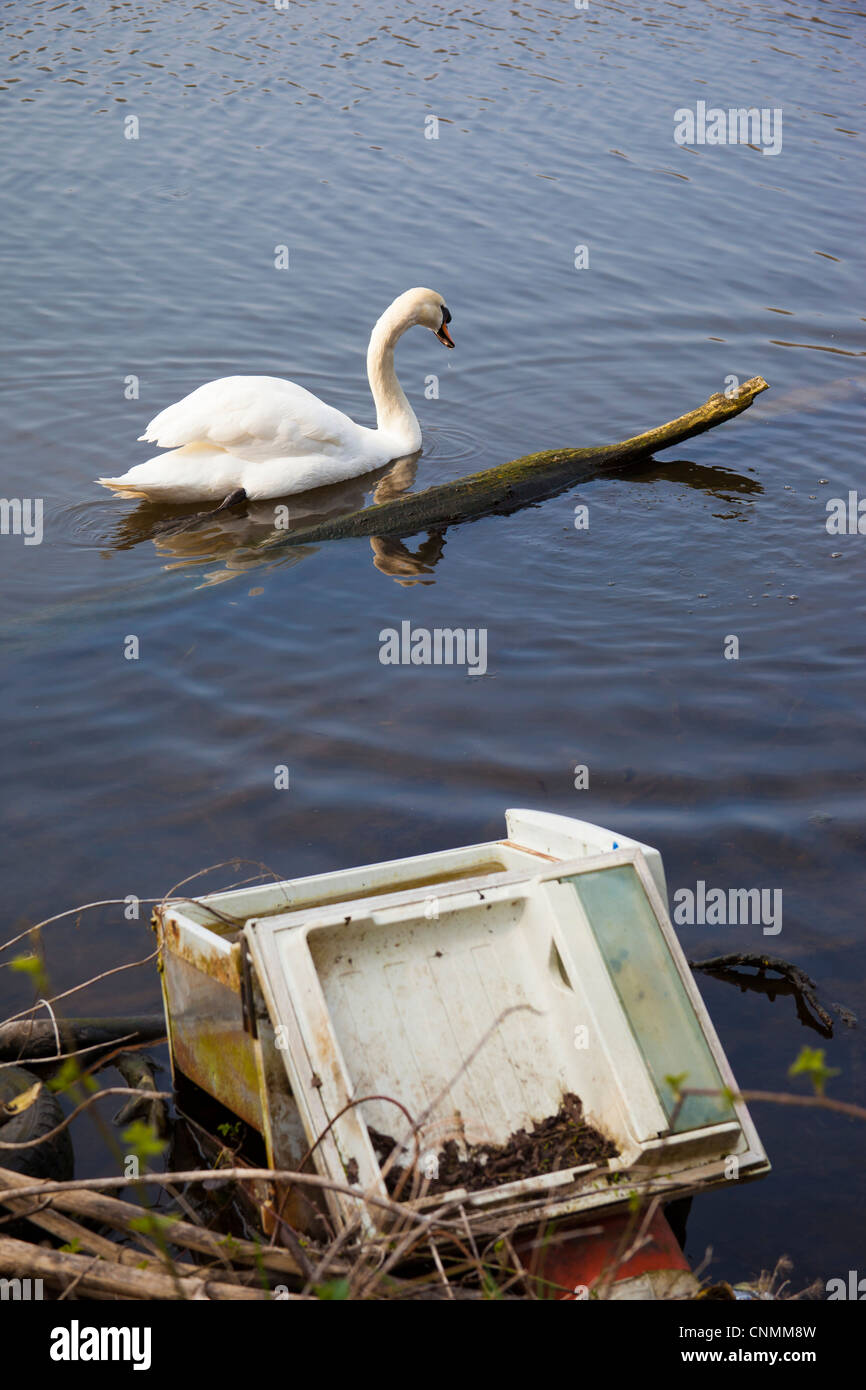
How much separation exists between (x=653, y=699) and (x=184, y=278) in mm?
7599

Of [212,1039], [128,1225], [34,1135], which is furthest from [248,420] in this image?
[128,1225]

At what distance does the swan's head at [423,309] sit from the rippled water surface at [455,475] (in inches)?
26.7

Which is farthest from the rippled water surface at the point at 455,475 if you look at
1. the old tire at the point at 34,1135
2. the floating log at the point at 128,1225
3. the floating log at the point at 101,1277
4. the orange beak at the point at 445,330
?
the floating log at the point at 101,1277

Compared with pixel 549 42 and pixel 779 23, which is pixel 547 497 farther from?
pixel 779 23

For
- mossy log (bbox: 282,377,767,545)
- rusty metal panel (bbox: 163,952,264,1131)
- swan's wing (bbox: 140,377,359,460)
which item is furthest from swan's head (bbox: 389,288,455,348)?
rusty metal panel (bbox: 163,952,264,1131)

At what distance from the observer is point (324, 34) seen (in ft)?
60.4

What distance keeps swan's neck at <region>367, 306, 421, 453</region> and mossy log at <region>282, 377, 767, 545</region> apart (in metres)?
1.16

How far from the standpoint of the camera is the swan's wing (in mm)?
8398

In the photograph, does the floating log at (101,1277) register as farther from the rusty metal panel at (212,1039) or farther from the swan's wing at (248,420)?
the swan's wing at (248,420)

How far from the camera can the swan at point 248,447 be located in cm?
842

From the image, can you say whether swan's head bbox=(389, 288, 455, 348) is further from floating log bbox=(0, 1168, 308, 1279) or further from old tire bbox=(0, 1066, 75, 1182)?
floating log bbox=(0, 1168, 308, 1279)
